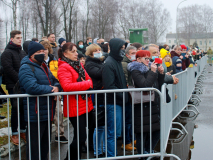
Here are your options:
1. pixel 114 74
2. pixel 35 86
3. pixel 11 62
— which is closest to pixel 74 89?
pixel 35 86

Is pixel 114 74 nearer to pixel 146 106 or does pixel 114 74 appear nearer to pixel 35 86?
pixel 146 106

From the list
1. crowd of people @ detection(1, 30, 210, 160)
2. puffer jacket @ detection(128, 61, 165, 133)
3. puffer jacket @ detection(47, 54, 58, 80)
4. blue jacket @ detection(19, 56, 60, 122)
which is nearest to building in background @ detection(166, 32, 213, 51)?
puffer jacket @ detection(47, 54, 58, 80)

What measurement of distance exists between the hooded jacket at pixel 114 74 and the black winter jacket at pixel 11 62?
1944 mm

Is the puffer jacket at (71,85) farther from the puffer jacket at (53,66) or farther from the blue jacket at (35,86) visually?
the puffer jacket at (53,66)

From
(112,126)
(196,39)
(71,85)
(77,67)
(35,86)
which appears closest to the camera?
(35,86)

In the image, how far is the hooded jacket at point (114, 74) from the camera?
428cm

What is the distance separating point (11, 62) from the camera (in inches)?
206

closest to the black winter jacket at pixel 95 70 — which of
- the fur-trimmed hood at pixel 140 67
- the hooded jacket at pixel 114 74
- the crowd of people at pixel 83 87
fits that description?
the crowd of people at pixel 83 87

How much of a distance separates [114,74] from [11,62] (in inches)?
84.5

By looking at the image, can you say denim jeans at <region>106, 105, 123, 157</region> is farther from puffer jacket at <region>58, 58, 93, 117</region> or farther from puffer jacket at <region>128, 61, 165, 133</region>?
puffer jacket at <region>58, 58, 93, 117</region>

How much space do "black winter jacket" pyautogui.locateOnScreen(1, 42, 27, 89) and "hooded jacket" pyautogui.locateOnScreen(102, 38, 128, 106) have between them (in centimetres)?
194

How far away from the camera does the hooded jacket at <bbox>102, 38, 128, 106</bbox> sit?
14.0ft

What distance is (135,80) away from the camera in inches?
169

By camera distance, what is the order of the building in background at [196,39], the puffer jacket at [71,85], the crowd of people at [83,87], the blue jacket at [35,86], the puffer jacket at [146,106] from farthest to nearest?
the building in background at [196,39]
the puffer jacket at [146,106]
the puffer jacket at [71,85]
the crowd of people at [83,87]
the blue jacket at [35,86]
